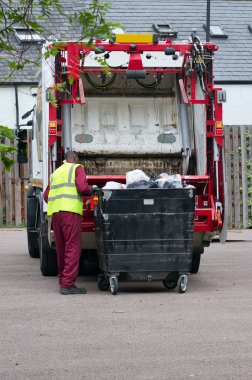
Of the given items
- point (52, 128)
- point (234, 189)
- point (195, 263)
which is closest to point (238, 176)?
point (234, 189)

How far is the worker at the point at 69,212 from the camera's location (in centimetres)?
1280

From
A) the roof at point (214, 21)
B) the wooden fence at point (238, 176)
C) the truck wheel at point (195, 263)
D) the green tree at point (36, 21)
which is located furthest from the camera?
the roof at point (214, 21)

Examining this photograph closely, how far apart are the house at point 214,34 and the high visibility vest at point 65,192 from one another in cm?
2008

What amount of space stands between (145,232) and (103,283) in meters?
0.95

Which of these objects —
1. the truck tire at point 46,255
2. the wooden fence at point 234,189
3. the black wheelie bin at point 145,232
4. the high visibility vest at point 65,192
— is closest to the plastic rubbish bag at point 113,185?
the black wheelie bin at point 145,232

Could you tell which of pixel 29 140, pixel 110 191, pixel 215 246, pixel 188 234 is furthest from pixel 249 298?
pixel 215 246

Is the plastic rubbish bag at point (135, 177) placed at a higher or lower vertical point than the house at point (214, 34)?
lower

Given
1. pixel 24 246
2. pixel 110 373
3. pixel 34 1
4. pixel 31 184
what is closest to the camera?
pixel 34 1

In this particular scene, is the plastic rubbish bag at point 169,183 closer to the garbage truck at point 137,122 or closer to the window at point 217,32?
the garbage truck at point 137,122

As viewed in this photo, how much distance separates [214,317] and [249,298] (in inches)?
66.0

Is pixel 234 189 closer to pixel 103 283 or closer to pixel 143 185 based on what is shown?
pixel 103 283

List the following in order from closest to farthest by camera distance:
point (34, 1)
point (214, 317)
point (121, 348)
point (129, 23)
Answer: point (34, 1) < point (121, 348) < point (214, 317) < point (129, 23)

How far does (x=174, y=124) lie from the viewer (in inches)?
583

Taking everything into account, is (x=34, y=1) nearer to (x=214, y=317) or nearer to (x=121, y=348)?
(x=121, y=348)
